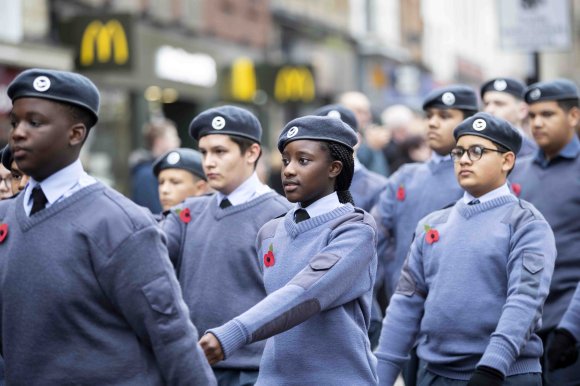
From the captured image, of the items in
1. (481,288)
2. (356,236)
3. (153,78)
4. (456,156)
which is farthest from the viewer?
(153,78)

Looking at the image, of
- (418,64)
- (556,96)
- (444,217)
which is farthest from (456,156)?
(418,64)

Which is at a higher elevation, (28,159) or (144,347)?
(28,159)

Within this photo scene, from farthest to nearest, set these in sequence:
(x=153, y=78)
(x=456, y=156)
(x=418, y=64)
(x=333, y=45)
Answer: (x=418, y=64) → (x=333, y=45) → (x=153, y=78) → (x=456, y=156)

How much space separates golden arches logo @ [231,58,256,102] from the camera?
25.1 metres

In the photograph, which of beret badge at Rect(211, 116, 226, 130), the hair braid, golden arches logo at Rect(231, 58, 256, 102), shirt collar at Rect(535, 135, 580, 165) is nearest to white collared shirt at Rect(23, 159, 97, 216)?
the hair braid

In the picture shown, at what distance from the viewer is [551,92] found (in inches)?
333

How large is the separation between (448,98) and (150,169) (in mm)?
3864

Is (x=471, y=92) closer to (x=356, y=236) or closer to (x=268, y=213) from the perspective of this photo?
(x=268, y=213)

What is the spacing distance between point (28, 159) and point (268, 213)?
2.64 metres

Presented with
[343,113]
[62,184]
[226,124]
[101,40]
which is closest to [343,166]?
[62,184]

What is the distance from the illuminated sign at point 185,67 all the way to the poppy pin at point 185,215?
13770 mm

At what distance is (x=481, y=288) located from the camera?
6293mm

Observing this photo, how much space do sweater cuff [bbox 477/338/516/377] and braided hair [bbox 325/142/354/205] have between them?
0.88 metres

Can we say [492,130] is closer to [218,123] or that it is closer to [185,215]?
[218,123]
